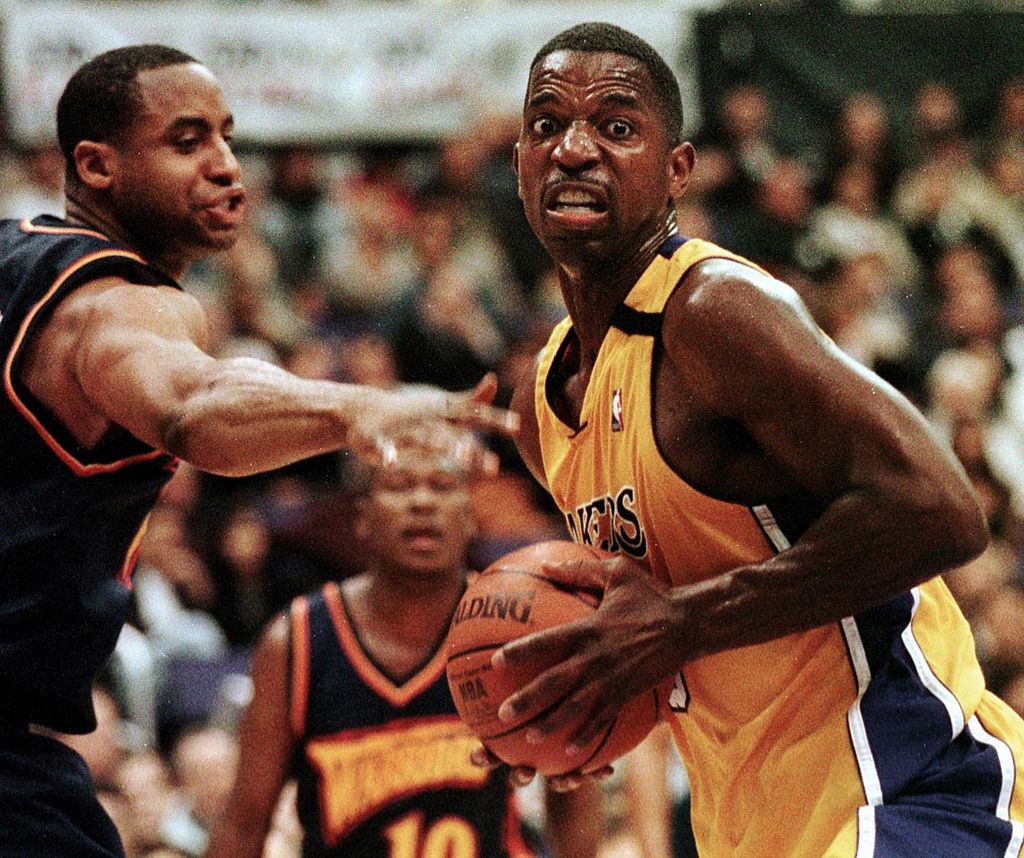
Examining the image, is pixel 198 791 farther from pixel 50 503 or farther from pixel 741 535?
pixel 741 535

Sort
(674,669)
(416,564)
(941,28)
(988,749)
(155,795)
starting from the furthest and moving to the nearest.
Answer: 1. (941,28)
2. (155,795)
3. (416,564)
4. (988,749)
5. (674,669)

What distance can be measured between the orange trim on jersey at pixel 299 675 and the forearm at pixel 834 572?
231cm

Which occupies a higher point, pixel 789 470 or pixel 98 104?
pixel 98 104

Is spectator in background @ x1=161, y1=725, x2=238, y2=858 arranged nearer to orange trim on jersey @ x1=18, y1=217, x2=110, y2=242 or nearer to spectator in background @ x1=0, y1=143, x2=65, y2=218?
orange trim on jersey @ x1=18, y1=217, x2=110, y2=242

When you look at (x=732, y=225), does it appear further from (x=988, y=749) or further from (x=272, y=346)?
(x=988, y=749)

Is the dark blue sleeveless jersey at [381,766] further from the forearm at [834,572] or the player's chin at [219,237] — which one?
the forearm at [834,572]

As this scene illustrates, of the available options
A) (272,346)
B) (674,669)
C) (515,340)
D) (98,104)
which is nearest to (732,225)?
(515,340)

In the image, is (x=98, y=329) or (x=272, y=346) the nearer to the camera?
(x=98, y=329)

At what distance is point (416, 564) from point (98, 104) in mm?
1941

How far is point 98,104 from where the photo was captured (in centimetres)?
370

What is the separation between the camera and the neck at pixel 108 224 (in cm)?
374

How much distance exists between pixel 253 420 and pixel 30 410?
685 mm

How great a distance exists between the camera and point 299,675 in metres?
5.04

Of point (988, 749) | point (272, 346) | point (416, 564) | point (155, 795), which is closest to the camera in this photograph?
point (988, 749)
